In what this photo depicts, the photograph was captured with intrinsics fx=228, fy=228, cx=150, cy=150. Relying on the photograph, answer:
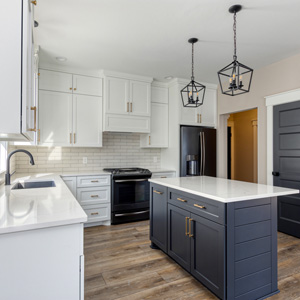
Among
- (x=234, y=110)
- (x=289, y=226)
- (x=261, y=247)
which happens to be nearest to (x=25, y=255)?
(x=261, y=247)

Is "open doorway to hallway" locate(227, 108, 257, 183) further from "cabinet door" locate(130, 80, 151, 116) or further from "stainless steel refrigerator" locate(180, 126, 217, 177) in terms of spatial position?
"cabinet door" locate(130, 80, 151, 116)

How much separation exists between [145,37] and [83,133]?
1.87m

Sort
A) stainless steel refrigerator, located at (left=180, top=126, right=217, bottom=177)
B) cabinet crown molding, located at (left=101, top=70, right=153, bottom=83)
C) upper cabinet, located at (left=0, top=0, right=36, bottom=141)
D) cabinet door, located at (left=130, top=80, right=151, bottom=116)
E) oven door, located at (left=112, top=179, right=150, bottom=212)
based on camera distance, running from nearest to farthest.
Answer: upper cabinet, located at (left=0, top=0, right=36, bottom=141), oven door, located at (left=112, top=179, right=150, bottom=212), cabinet crown molding, located at (left=101, top=70, right=153, bottom=83), cabinet door, located at (left=130, top=80, right=151, bottom=116), stainless steel refrigerator, located at (left=180, top=126, right=217, bottom=177)

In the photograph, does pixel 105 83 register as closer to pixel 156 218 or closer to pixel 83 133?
pixel 83 133

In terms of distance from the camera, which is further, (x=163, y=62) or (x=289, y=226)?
(x=163, y=62)

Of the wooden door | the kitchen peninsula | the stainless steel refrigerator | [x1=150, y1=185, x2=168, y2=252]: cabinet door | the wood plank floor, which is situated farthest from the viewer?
the stainless steel refrigerator

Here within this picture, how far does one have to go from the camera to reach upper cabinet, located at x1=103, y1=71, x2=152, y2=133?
3.96 meters

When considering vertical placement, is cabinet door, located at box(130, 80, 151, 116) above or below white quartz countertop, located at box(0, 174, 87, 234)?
above

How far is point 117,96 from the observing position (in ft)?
13.2

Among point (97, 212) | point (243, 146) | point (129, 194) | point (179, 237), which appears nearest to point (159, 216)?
point (179, 237)

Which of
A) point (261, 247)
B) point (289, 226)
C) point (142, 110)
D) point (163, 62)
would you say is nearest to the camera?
point (261, 247)

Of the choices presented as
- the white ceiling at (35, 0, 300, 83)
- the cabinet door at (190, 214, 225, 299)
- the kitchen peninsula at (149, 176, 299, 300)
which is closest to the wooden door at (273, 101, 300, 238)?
the white ceiling at (35, 0, 300, 83)

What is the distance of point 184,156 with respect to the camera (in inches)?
169

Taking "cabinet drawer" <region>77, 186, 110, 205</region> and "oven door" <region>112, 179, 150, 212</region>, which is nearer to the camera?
"cabinet drawer" <region>77, 186, 110, 205</region>
